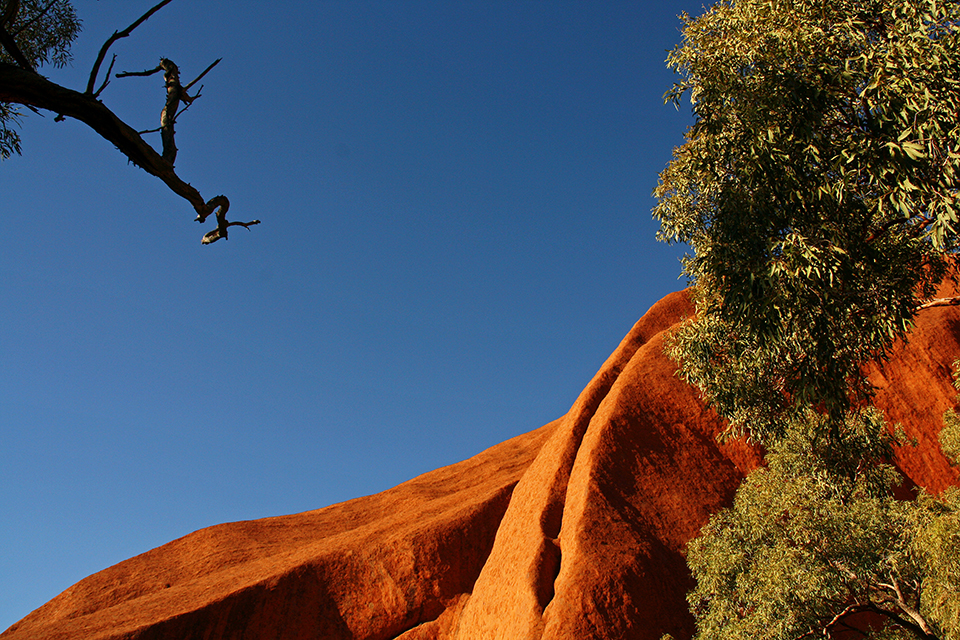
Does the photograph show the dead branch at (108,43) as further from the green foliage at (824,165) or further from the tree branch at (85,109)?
the green foliage at (824,165)

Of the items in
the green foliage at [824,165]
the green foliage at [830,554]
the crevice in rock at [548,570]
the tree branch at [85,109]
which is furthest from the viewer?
the crevice in rock at [548,570]

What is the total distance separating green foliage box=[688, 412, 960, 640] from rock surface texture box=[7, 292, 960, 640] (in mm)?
4188

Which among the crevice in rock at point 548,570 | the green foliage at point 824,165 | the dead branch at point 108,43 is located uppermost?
the dead branch at point 108,43

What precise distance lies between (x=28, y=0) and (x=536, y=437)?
1458 inches

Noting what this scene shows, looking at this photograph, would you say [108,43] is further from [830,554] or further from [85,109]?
[830,554]

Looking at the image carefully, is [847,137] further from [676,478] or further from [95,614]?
[95,614]

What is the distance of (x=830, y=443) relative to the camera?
16891 mm

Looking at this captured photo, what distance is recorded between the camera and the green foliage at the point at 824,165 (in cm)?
880

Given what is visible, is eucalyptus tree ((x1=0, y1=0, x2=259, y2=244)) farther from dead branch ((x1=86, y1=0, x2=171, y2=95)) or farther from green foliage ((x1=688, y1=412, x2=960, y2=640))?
green foliage ((x1=688, y1=412, x2=960, y2=640))

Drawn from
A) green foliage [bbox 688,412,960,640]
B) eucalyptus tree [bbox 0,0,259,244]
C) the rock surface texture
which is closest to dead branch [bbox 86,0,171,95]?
eucalyptus tree [bbox 0,0,259,244]

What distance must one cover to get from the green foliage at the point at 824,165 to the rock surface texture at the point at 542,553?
36.4ft

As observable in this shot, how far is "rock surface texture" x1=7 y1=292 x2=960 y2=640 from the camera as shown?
20.3m

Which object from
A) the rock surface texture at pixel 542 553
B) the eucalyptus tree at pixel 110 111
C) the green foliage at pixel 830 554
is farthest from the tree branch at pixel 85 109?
the rock surface texture at pixel 542 553

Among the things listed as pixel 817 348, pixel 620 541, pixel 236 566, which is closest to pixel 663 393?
pixel 620 541
